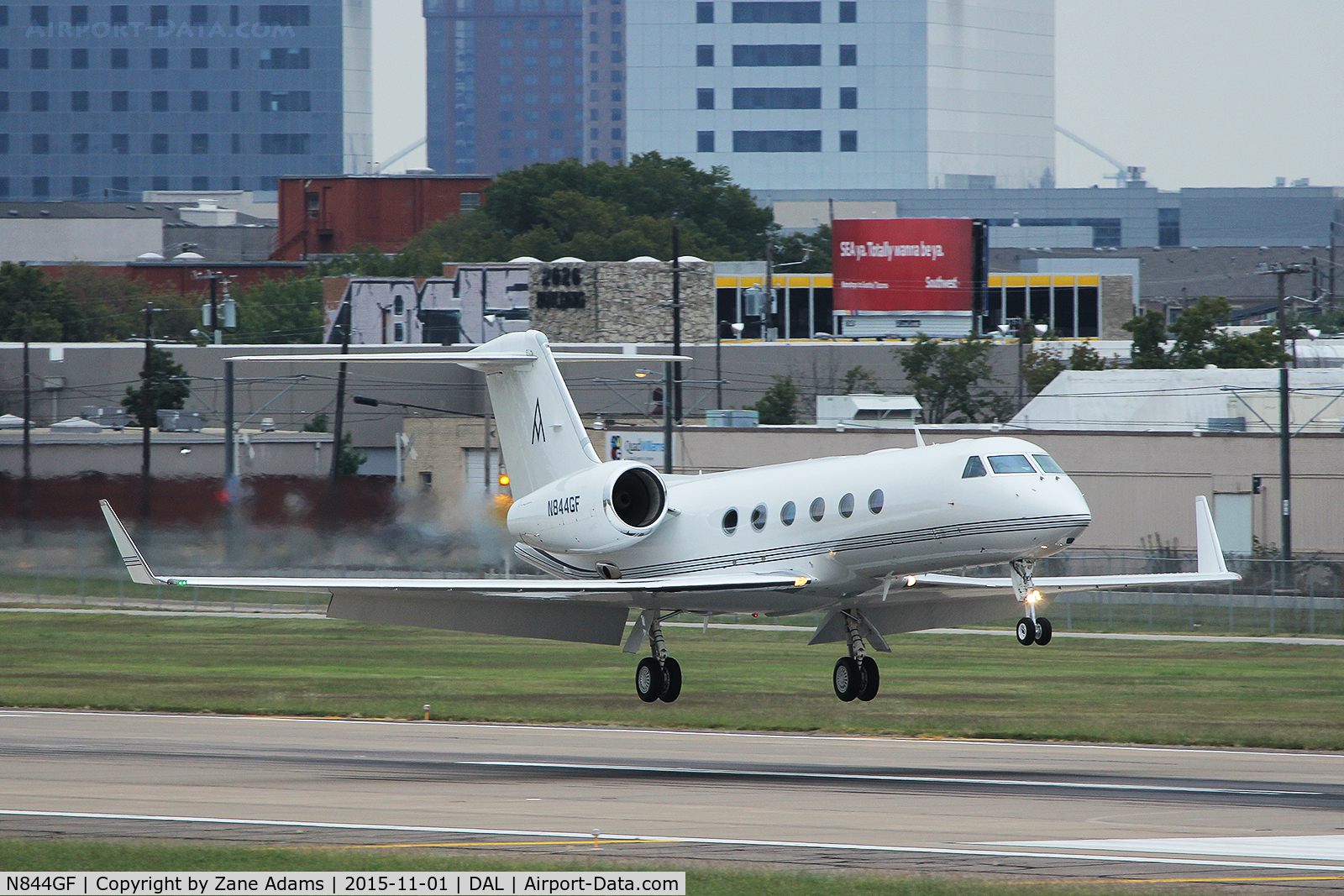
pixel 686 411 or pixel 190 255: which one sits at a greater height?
pixel 190 255

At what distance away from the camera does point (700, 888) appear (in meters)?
16.9

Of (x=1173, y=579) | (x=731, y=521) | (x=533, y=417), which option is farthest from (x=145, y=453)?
(x=1173, y=579)

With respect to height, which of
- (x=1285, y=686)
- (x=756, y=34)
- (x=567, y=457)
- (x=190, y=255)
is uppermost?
(x=756, y=34)

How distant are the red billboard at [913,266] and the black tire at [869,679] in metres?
57.2

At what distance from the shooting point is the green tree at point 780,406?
69.9 m

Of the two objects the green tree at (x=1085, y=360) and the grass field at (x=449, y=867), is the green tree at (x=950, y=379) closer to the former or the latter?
the green tree at (x=1085, y=360)

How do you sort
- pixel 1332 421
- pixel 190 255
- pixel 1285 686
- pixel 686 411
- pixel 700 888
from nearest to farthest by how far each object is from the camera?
pixel 700 888 < pixel 1285 686 < pixel 1332 421 < pixel 686 411 < pixel 190 255

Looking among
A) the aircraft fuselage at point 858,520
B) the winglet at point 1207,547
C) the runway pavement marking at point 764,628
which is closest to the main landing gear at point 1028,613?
the aircraft fuselage at point 858,520

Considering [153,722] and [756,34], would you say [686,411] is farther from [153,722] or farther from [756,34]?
[756,34]

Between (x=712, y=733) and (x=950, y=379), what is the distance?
42.1 meters

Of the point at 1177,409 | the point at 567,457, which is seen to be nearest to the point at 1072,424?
the point at 1177,409

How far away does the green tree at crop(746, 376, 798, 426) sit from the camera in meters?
69.9

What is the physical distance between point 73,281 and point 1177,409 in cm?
7878

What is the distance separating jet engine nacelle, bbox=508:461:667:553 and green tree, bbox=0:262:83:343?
76133 millimetres
